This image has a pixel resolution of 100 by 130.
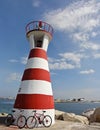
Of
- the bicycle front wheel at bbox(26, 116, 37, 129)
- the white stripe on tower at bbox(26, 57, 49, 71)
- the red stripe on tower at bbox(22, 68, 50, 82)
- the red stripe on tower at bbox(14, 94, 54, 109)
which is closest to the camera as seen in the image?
the bicycle front wheel at bbox(26, 116, 37, 129)

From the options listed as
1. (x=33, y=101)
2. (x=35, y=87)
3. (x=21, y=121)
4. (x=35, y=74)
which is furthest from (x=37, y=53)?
(x=21, y=121)

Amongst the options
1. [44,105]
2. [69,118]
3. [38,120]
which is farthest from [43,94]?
[69,118]

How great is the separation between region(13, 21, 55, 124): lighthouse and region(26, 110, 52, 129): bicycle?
0.25 metres

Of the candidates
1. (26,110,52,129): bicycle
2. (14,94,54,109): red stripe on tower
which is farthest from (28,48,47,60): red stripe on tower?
(26,110,52,129): bicycle

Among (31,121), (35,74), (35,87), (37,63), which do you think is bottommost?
(31,121)

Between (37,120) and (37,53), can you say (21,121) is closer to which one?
(37,120)

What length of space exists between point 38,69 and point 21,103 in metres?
2.42

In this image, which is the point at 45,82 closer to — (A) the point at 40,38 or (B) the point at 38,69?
(B) the point at 38,69

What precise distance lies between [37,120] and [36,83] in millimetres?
2247

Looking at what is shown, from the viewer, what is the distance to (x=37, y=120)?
46.3ft

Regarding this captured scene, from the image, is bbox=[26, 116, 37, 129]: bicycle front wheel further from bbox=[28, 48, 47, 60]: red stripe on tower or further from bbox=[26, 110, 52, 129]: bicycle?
bbox=[28, 48, 47, 60]: red stripe on tower

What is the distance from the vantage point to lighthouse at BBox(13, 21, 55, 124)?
47.0 ft

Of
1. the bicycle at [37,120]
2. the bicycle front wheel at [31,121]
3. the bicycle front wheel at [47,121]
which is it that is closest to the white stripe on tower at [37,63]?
the bicycle at [37,120]

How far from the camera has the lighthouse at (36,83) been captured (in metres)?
14.3
